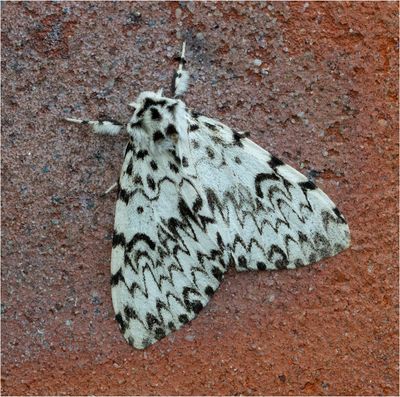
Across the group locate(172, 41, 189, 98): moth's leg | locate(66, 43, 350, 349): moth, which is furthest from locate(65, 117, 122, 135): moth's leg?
locate(172, 41, 189, 98): moth's leg

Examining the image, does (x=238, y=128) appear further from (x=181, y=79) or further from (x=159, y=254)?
(x=159, y=254)

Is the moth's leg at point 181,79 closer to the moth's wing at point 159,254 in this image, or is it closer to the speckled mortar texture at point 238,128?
the speckled mortar texture at point 238,128

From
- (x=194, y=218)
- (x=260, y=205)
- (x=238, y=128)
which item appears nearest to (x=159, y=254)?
(x=194, y=218)

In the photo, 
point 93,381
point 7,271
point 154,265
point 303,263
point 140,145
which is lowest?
point 93,381

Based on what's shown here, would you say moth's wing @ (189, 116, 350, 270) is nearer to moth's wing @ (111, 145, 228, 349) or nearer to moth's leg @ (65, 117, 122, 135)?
moth's wing @ (111, 145, 228, 349)

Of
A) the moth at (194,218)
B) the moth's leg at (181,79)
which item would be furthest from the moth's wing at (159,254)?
the moth's leg at (181,79)

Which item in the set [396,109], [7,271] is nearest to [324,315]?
[396,109]

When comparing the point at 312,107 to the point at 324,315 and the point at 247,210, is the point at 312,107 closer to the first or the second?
the point at 247,210
